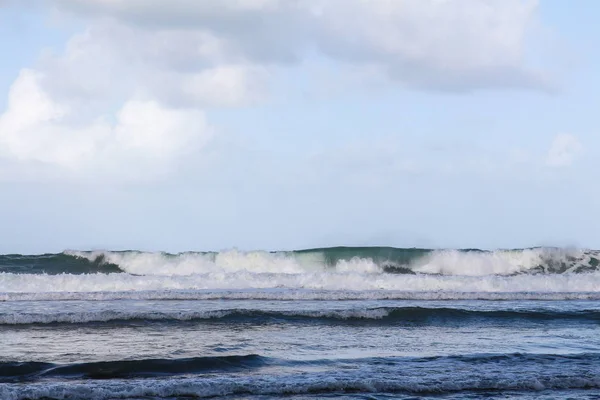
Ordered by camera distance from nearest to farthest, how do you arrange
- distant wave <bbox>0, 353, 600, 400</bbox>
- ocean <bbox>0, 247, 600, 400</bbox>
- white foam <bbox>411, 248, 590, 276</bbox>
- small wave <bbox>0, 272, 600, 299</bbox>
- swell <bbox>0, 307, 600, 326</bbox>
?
distant wave <bbox>0, 353, 600, 400</bbox>, ocean <bbox>0, 247, 600, 400</bbox>, swell <bbox>0, 307, 600, 326</bbox>, small wave <bbox>0, 272, 600, 299</bbox>, white foam <bbox>411, 248, 590, 276</bbox>

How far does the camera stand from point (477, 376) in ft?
32.2

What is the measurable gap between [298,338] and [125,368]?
4114 millimetres

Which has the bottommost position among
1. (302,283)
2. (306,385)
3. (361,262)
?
(306,385)

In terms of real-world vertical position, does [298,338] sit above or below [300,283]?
below

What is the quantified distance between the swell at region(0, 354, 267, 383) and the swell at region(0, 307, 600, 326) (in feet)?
16.4

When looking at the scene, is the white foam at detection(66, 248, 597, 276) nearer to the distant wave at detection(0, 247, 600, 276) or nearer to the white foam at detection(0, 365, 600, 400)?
the distant wave at detection(0, 247, 600, 276)

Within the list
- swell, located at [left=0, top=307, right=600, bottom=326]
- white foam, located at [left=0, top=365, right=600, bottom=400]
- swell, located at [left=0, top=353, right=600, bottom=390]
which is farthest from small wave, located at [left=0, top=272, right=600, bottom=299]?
white foam, located at [left=0, top=365, right=600, bottom=400]

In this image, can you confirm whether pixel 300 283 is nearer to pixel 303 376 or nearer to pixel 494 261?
pixel 494 261

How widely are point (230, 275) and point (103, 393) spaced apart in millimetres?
18696

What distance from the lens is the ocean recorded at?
363 inches

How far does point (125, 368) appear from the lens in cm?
1054

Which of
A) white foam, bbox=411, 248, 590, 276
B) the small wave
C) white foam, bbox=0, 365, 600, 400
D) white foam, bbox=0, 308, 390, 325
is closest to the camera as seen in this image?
white foam, bbox=0, 365, 600, 400

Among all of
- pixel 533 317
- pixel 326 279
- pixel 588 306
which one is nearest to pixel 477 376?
pixel 533 317

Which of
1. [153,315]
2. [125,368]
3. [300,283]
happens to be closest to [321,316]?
[153,315]
